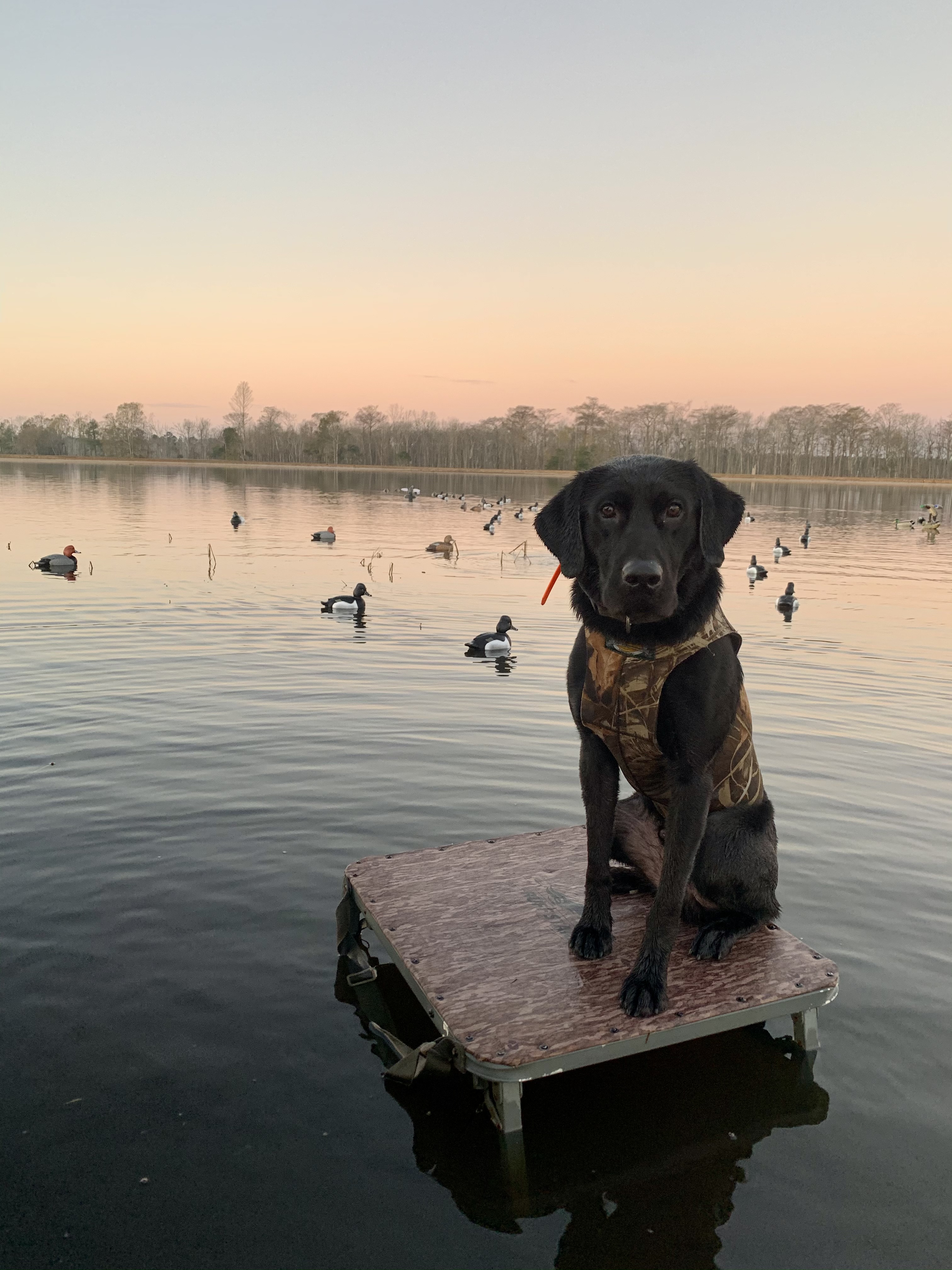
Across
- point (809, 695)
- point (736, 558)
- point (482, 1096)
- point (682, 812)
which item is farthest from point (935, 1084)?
point (736, 558)

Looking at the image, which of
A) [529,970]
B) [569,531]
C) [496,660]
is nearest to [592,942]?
[529,970]

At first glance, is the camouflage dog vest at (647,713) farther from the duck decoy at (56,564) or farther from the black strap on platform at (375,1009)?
the duck decoy at (56,564)

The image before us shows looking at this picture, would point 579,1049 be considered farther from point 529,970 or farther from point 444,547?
point 444,547

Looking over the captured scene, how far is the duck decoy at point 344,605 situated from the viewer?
59.5 ft

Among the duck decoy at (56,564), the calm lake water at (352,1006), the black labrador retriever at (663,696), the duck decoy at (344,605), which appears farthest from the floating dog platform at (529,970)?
the duck decoy at (56,564)

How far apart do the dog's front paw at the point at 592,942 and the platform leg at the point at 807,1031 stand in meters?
0.97

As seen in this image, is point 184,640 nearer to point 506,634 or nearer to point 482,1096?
point 506,634

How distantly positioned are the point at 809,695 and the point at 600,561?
372 inches

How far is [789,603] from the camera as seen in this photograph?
21.2m

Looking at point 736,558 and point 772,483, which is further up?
point 772,483

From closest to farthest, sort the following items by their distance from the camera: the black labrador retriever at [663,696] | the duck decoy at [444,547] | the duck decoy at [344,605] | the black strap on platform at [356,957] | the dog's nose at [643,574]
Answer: the dog's nose at [643,574], the black labrador retriever at [663,696], the black strap on platform at [356,957], the duck decoy at [344,605], the duck decoy at [444,547]

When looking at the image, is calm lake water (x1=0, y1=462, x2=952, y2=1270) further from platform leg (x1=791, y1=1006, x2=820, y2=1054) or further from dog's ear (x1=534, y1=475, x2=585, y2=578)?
dog's ear (x1=534, y1=475, x2=585, y2=578)

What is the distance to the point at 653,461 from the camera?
3.74 m

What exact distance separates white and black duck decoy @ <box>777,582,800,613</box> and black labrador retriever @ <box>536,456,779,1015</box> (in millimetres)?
18011
